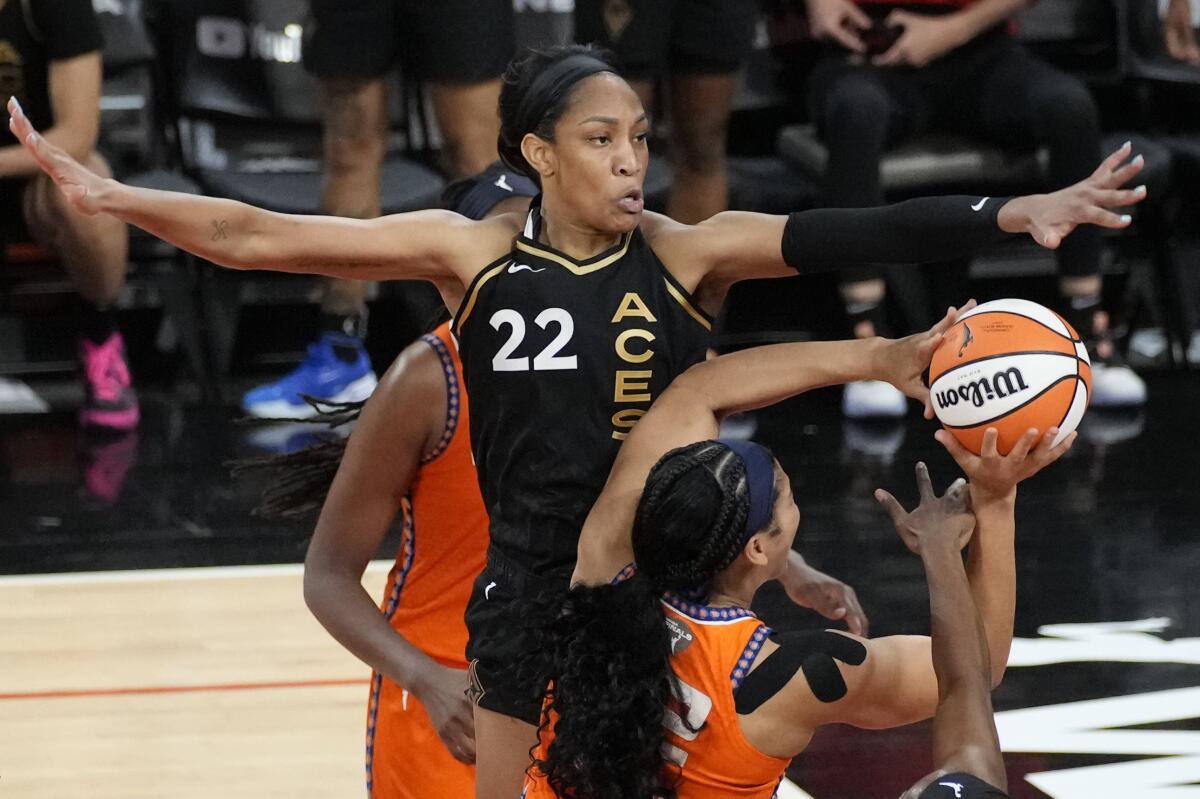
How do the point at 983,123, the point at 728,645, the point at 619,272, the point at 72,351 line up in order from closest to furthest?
the point at 728,645, the point at 619,272, the point at 983,123, the point at 72,351

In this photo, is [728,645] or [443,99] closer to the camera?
[728,645]

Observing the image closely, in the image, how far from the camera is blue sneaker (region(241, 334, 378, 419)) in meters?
6.25

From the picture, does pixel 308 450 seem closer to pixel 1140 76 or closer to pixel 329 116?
pixel 329 116

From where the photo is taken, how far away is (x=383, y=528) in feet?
9.72

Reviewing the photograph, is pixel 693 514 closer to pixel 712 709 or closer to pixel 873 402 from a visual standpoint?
pixel 712 709

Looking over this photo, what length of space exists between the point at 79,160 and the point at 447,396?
3.69 m

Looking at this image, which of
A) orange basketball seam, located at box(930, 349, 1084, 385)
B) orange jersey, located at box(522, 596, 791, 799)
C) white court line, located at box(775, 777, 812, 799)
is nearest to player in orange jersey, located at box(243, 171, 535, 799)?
orange jersey, located at box(522, 596, 791, 799)

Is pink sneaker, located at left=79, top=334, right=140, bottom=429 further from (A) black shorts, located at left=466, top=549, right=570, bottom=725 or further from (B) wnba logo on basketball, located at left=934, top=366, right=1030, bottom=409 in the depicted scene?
(B) wnba logo on basketball, located at left=934, top=366, right=1030, bottom=409

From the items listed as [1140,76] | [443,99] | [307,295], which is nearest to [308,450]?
[443,99]

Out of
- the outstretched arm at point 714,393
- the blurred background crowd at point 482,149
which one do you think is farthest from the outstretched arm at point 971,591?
the blurred background crowd at point 482,149

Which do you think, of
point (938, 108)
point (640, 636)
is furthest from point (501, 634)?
point (938, 108)

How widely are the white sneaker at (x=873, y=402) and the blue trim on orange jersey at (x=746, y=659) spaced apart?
401cm

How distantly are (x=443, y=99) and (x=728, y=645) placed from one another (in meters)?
4.04

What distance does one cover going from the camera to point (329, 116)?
643 centimetres
